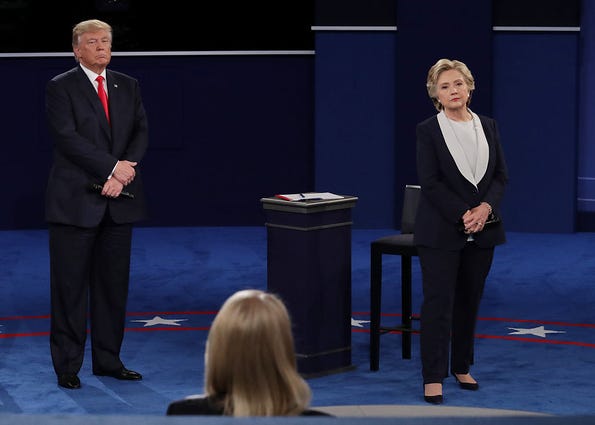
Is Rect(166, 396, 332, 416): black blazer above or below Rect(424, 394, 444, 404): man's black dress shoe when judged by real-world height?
above

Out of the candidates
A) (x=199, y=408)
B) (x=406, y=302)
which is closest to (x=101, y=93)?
(x=406, y=302)

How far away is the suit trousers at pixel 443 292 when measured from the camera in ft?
19.2

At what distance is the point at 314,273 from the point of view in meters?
6.35

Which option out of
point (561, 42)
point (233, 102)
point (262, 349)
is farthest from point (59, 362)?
point (561, 42)

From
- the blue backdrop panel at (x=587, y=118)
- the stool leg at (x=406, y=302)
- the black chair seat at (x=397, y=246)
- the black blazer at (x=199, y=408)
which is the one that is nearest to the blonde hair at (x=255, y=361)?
the black blazer at (x=199, y=408)

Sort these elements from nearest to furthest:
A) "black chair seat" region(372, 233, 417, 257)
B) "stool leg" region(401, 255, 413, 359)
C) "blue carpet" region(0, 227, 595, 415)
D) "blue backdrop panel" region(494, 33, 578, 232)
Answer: "blue carpet" region(0, 227, 595, 415)
"black chair seat" region(372, 233, 417, 257)
"stool leg" region(401, 255, 413, 359)
"blue backdrop panel" region(494, 33, 578, 232)

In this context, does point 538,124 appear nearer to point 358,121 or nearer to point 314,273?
point 358,121

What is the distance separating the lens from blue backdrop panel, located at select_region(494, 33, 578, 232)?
11.3 m

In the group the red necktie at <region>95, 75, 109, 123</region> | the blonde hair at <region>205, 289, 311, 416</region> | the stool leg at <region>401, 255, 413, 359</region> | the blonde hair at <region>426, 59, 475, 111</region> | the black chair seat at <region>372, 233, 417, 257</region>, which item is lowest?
the stool leg at <region>401, 255, 413, 359</region>

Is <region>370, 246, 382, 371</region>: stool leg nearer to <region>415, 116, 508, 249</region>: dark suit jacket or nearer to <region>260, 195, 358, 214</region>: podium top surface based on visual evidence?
<region>260, 195, 358, 214</region>: podium top surface

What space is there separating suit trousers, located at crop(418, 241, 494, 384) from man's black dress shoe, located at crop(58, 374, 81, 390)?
176cm

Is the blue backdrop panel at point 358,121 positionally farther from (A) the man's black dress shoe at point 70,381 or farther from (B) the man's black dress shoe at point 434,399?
(B) the man's black dress shoe at point 434,399

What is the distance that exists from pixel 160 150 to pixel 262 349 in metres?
9.22

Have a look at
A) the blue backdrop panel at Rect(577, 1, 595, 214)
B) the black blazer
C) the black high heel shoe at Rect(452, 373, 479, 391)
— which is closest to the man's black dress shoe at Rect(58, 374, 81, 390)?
the black high heel shoe at Rect(452, 373, 479, 391)
